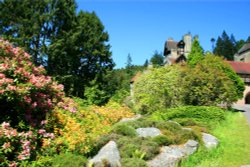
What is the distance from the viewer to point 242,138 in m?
15.2

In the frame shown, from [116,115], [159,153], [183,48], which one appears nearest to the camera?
[159,153]

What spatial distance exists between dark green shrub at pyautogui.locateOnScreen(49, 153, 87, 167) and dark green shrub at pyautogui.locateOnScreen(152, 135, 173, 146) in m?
3.73

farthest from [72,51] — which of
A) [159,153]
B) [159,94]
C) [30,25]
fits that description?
[159,153]

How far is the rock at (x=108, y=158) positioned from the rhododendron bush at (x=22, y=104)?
59.9 inches

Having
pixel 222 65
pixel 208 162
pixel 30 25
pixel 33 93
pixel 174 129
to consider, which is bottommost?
pixel 208 162

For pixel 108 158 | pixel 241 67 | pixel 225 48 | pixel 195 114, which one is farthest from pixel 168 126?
pixel 225 48

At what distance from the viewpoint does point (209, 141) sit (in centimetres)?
1324

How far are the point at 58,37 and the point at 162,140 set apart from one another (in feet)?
82.6

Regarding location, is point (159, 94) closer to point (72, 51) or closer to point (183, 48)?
point (72, 51)

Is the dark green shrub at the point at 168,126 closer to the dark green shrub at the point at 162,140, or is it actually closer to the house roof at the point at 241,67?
the dark green shrub at the point at 162,140

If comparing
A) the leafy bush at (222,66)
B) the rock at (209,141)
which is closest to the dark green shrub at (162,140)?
the rock at (209,141)

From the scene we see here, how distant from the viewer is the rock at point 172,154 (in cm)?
1011

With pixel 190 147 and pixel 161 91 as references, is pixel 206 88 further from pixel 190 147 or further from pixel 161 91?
pixel 190 147

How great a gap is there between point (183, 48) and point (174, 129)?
141 ft
